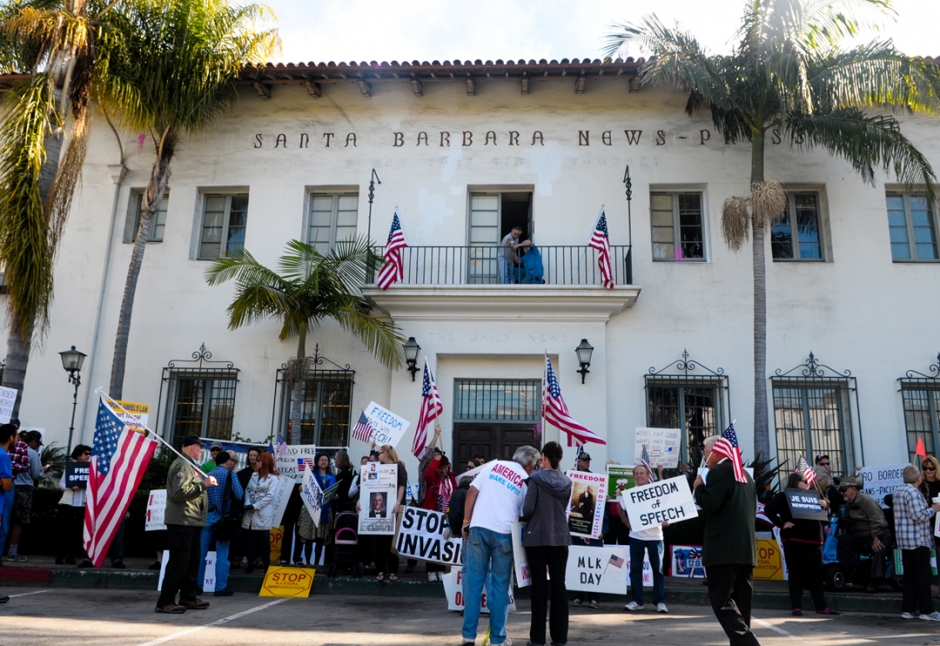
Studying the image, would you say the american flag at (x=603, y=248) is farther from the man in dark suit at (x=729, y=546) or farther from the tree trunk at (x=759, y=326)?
the man in dark suit at (x=729, y=546)

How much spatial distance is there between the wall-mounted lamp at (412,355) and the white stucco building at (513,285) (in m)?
0.19

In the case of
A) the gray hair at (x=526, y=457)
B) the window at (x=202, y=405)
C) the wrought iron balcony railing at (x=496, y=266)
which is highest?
the wrought iron balcony railing at (x=496, y=266)

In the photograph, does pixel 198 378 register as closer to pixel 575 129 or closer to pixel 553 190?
pixel 553 190

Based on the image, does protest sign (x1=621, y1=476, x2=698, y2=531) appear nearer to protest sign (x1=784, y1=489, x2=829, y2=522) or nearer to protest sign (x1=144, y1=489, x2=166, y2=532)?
protest sign (x1=784, y1=489, x2=829, y2=522)

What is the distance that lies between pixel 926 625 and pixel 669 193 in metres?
9.39

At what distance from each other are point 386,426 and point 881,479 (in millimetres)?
7783

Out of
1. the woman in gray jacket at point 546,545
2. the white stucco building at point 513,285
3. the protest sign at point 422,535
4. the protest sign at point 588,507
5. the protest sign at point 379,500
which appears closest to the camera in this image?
the woman in gray jacket at point 546,545

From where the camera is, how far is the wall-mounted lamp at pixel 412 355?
13.9 metres

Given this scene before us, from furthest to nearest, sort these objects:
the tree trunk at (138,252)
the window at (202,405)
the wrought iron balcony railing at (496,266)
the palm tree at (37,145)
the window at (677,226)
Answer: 1. the window at (677,226)
2. the window at (202,405)
3. the wrought iron balcony railing at (496,266)
4. the tree trunk at (138,252)
5. the palm tree at (37,145)

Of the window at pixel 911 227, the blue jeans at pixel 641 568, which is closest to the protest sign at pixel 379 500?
the blue jeans at pixel 641 568

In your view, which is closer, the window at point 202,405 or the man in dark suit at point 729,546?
the man in dark suit at point 729,546

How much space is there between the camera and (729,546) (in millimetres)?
5879

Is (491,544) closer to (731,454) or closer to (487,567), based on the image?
(487,567)

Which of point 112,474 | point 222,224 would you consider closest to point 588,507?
point 112,474
